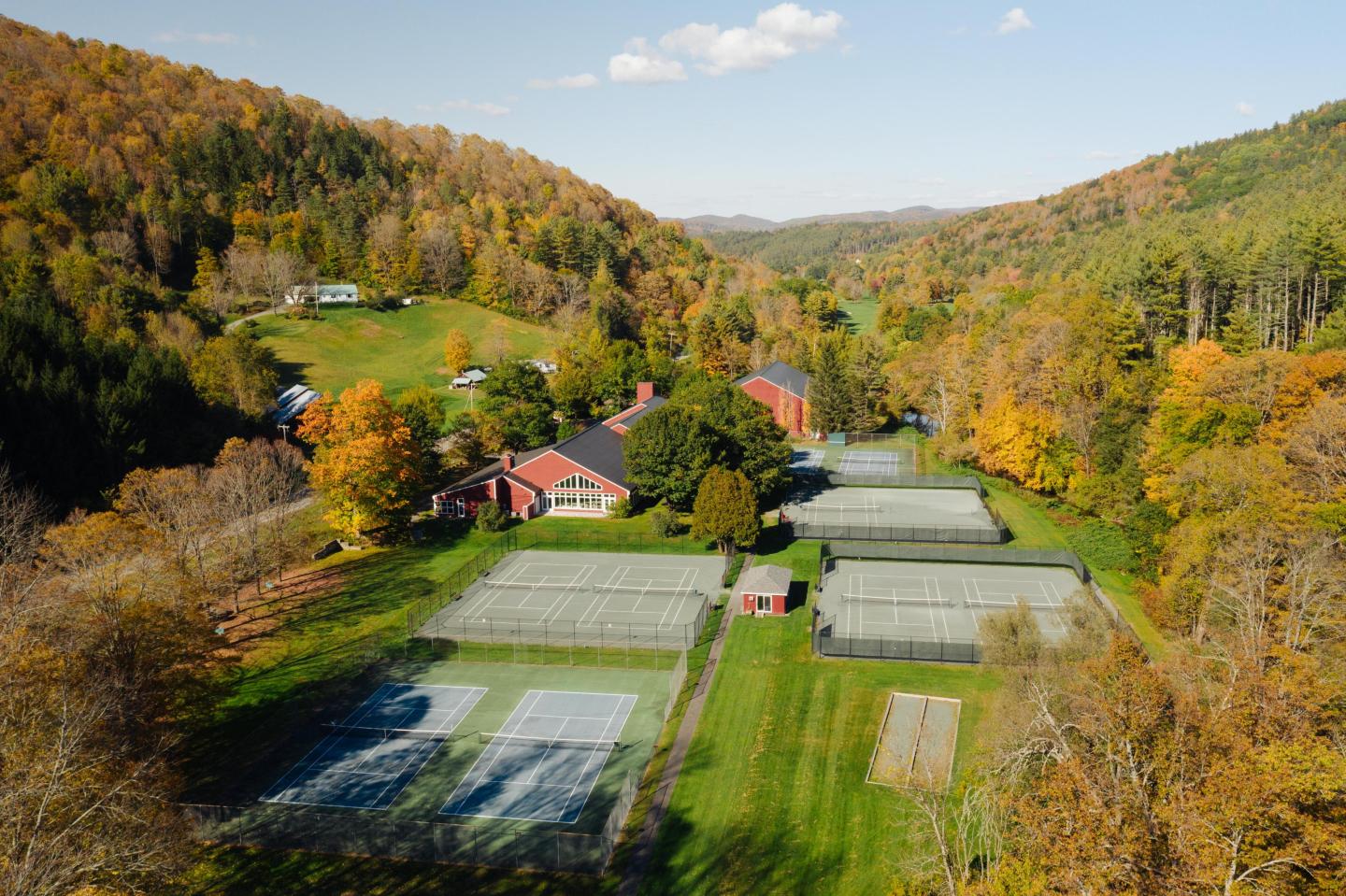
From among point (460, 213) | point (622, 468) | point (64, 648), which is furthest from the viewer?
point (460, 213)

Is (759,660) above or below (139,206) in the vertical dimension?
below

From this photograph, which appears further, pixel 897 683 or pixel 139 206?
pixel 139 206

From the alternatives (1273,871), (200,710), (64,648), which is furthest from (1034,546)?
(64,648)

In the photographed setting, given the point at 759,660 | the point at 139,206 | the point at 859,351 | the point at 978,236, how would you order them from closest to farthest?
the point at 759,660 < the point at 859,351 < the point at 139,206 < the point at 978,236

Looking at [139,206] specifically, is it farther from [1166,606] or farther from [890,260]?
[890,260]

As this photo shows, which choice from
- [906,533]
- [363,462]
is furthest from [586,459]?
[906,533]

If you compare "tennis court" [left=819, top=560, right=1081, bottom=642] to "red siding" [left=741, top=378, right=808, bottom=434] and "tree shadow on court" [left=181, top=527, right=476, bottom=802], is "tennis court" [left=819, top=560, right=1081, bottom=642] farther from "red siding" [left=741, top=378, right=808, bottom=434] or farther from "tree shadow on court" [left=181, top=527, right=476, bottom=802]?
"red siding" [left=741, top=378, right=808, bottom=434]

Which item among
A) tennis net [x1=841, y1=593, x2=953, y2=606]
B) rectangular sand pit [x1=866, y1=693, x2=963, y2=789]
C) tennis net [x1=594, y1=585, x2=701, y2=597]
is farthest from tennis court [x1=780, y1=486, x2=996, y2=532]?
rectangular sand pit [x1=866, y1=693, x2=963, y2=789]

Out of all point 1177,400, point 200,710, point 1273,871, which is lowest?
point 200,710
